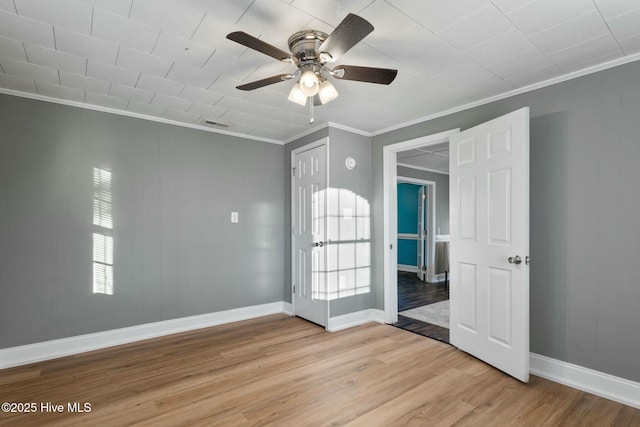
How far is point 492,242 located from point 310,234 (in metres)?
2.10

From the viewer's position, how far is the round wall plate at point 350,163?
3.97m

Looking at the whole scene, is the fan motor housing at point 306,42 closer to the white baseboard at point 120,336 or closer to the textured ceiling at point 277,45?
the textured ceiling at point 277,45

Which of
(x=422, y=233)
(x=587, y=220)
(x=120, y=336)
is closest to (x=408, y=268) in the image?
(x=422, y=233)

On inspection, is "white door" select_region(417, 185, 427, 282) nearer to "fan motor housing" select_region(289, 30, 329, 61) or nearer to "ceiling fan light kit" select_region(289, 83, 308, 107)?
"ceiling fan light kit" select_region(289, 83, 308, 107)

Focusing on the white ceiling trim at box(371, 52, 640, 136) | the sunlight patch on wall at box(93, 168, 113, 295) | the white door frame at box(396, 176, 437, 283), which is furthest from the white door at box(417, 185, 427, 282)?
the sunlight patch on wall at box(93, 168, 113, 295)

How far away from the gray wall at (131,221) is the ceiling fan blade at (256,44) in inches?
96.8

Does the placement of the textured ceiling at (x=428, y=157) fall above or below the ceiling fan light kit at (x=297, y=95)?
above

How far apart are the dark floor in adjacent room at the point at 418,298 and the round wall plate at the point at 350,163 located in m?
2.05

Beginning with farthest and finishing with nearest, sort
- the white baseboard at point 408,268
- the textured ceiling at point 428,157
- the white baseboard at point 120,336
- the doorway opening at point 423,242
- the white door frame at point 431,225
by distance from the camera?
the white baseboard at point 408,268
the white door frame at point 431,225
the textured ceiling at point 428,157
the doorway opening at point 423,242
the white baseboard at point 120,336

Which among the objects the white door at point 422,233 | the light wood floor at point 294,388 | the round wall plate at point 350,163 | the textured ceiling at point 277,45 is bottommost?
the light wood floor at point 294,388

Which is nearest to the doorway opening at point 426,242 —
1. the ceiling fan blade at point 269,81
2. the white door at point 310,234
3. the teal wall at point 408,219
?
the teal wall at point 408,219

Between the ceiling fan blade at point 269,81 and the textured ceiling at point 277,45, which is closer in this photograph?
the textured ceiling at point 277,45

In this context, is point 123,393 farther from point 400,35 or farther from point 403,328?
point 400,35

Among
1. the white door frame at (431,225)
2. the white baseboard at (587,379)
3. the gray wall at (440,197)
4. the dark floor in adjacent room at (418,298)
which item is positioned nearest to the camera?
the white baseboard at (587,379)
